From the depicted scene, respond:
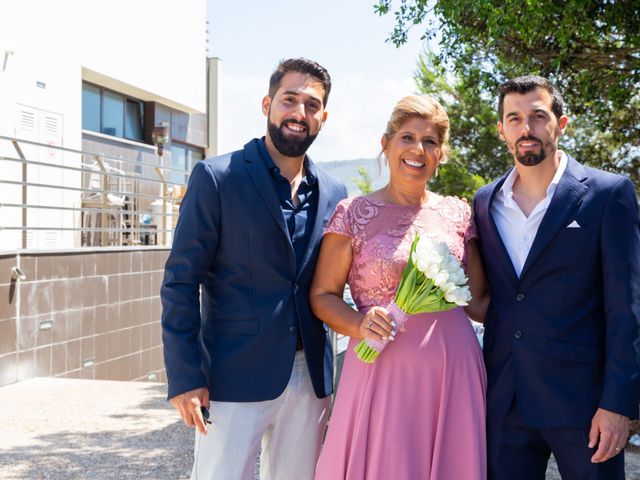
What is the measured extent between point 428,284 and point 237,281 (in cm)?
83

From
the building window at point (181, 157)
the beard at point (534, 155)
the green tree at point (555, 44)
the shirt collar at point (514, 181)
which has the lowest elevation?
the shirt collar at point (514, 181)

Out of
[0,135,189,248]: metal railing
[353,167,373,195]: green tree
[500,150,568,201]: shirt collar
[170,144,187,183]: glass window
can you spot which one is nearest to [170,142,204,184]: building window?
[170,144,187,183]: glass window

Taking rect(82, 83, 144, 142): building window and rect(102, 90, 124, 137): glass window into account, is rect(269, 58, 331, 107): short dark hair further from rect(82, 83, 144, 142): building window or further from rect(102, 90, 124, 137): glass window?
rect(102, 90, 124, 137): glass window

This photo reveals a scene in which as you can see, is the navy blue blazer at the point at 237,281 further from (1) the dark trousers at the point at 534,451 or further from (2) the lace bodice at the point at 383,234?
(1) the dark trousers at the point at 534,451

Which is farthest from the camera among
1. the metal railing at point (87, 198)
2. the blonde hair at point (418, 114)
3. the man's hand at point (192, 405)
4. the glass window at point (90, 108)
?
the glass window at point (90, 108)

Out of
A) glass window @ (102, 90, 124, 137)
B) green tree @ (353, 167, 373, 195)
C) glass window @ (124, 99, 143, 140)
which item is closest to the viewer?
glass window @ (102, 90, 124, 137)

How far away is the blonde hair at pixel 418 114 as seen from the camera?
3.50m

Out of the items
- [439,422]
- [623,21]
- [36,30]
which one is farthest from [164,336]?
[36,30]

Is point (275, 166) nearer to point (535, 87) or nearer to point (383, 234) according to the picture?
point (383, 234)

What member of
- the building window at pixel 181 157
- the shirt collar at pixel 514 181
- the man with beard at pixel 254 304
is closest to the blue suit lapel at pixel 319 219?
the man with beard at pixel 254 304

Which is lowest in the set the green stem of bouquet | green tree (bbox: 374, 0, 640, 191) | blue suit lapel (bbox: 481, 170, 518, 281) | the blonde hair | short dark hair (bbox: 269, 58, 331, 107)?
the green stem of bouquet

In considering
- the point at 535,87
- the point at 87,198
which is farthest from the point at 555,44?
the point at 87,198

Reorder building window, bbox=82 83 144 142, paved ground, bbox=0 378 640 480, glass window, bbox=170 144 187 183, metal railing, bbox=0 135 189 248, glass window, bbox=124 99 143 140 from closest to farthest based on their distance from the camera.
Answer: paved ground, bbox=0 378 640 480
metal railing, bbox=0 135 189 248
building window, bbox=82 83 144 142
glass window, bbox=124 99 143 140
glass window, bbox=170 144 187 183

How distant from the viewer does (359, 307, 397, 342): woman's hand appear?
3.15 meters
